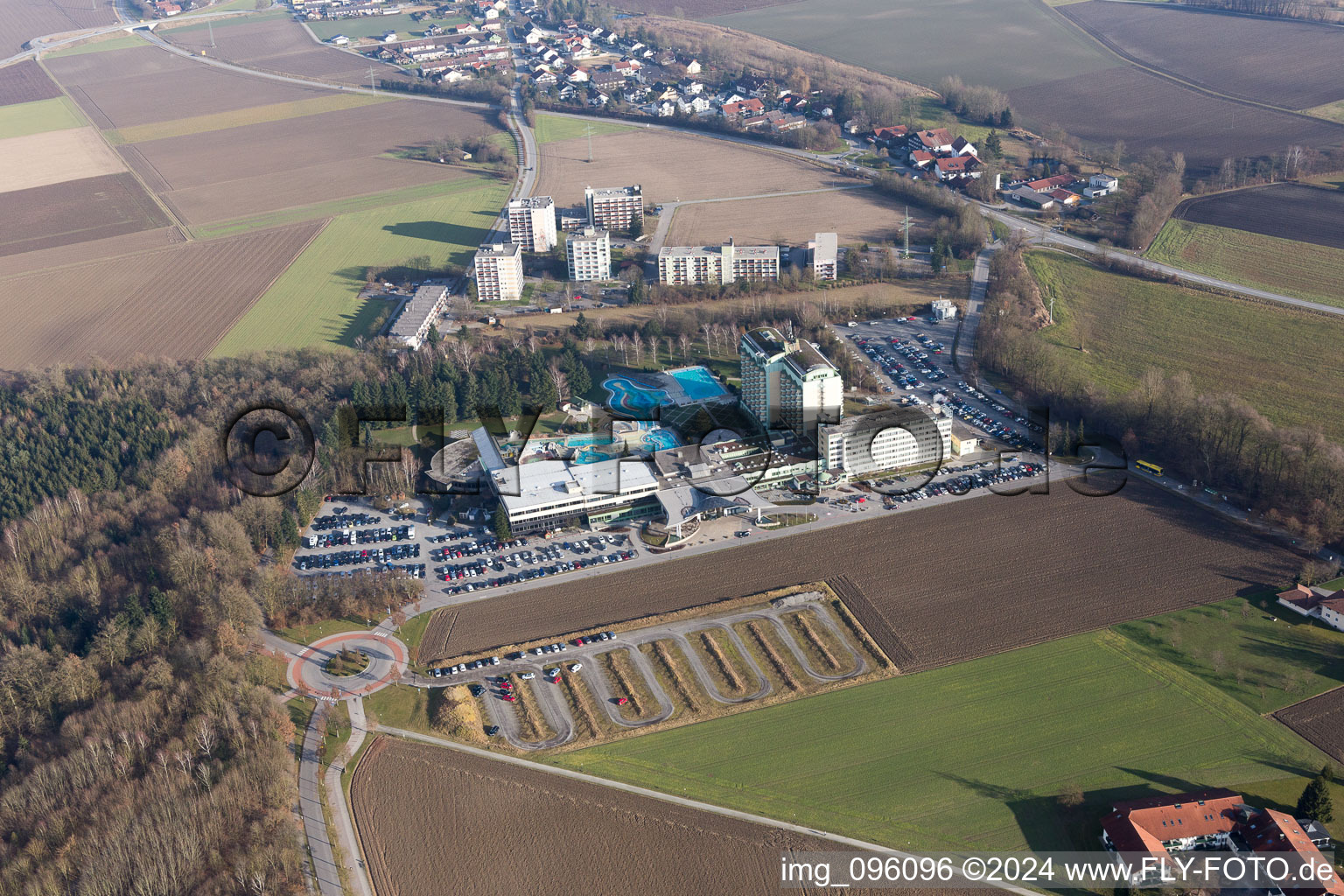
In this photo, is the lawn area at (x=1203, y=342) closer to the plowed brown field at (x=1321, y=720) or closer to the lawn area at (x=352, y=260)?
the plowed brown field at (x=1321, y=720)

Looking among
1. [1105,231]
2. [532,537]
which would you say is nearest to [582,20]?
[1105,231]

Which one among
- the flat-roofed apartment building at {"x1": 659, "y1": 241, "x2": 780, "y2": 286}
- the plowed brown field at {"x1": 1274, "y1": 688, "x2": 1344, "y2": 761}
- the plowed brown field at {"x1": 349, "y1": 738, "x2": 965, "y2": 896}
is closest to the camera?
the plowed brown field at {"x1": 349, "y1": 738, "x2": 965, "y2": 896}

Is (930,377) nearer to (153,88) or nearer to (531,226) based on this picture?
(531,226)

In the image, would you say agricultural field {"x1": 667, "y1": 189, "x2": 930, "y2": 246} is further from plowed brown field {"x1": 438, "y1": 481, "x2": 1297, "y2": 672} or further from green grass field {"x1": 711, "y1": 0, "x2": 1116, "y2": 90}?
plowed brown field {"x1": 438, "y1": 481, "x2": 1297, "y2": 672}

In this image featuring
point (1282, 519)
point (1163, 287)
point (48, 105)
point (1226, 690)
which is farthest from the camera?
point (48, 105)

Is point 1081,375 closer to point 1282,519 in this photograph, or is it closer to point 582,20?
point 1282,519

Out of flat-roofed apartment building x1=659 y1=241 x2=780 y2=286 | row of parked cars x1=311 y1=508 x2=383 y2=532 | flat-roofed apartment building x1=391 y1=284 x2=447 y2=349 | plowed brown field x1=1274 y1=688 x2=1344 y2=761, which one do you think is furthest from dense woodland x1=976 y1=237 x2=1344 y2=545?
row of parked cars x1=311 y1=508 x2=383 y2=532

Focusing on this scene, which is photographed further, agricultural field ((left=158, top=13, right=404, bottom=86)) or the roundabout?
agricultural field ((left=158, top=13, right=404, bottom=86))

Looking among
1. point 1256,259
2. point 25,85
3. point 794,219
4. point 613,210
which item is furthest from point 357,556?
point 25,85
